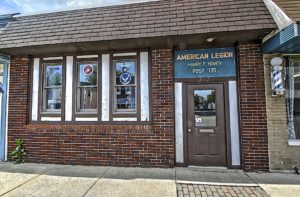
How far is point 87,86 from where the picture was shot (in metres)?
6.10

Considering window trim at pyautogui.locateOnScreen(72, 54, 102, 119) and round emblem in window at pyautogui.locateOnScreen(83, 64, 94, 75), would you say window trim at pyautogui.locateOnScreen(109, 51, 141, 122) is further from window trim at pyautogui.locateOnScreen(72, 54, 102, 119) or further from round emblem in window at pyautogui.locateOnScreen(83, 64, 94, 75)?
round emblem in window at pyautogui.locateOnScreen(83, 64, 94, 75)

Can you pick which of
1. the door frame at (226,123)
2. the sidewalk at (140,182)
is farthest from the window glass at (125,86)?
the sidewalk at (140,182)

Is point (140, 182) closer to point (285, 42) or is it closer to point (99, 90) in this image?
point (99, 90)

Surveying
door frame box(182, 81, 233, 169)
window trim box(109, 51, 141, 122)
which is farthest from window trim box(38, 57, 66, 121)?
door frame box(182, 81, 233, 169)

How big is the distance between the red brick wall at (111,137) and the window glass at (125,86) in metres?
0.58

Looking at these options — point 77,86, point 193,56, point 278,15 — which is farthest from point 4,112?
point 278,15

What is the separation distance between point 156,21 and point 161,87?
1702 mm

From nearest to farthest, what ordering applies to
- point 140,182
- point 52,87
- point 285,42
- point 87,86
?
point 285,42 → point 140,182 → point 87,86 → point 52,87

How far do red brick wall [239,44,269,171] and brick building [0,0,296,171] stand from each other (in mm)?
24

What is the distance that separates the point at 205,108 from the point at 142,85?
1.82m

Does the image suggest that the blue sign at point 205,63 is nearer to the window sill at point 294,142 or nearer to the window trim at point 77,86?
the window sill at point 294,142

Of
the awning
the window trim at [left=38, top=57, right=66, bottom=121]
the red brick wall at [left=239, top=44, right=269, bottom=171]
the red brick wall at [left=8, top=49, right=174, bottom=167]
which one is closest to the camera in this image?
the awning

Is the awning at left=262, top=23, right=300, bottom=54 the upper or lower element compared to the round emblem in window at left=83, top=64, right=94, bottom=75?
upper

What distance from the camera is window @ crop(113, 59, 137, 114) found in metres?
5.87
